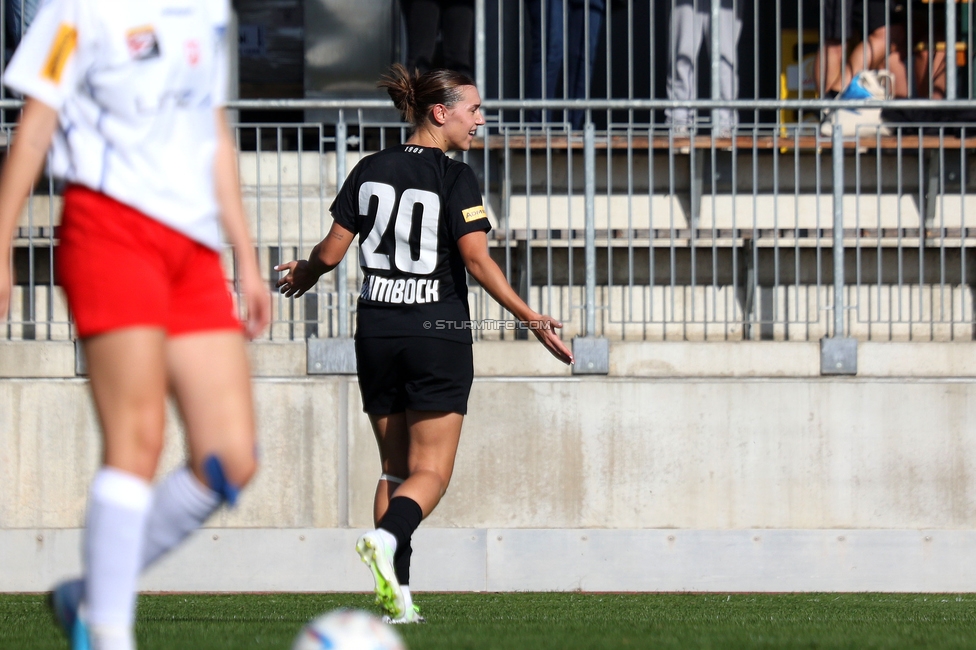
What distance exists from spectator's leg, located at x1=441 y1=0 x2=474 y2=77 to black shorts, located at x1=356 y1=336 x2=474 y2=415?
5072mm

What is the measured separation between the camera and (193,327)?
2725 millimetres

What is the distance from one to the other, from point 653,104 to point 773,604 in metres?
3.19

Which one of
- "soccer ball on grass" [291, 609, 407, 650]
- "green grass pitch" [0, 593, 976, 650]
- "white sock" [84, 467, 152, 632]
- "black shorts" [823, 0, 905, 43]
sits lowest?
"green grass pitch" [0, 593, 976, 650]

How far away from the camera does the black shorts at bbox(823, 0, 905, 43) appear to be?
30.9 ft

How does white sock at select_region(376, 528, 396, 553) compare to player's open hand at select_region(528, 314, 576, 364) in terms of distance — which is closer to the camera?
white sock at select_region(376, 528, 396, 553)

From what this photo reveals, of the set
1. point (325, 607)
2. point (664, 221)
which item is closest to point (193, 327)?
point (325, 607)

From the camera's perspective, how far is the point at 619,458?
23.6ft

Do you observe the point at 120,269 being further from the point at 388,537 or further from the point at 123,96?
the point at 388,537

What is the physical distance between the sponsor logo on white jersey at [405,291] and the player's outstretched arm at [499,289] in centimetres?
16

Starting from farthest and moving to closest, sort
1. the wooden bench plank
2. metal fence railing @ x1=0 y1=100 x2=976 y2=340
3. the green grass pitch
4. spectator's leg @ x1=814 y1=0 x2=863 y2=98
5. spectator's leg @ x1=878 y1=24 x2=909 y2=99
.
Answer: spectator's leg @ x1=878 y1=24 x2=909 y2=99, spectator's leg @ x1=814 y1=0 x2=863 y2=98, the wooden bench plank, metal fence railing @ x1=0 y1=100 x2=976 y2=340, the green grass pitch

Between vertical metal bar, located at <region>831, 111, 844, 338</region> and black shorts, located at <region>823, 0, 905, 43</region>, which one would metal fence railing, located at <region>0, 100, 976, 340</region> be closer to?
vertical metal bar, located at <region>831, 111, 844, 338</region>

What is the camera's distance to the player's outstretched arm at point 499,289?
4.53 meters

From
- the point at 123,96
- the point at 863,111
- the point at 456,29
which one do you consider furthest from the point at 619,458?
the point at 123,96

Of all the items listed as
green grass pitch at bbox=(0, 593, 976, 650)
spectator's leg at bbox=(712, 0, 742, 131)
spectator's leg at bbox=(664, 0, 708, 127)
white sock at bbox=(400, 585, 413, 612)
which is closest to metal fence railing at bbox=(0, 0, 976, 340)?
spectator's leg at bbox=(664, 0, 708, 127)
